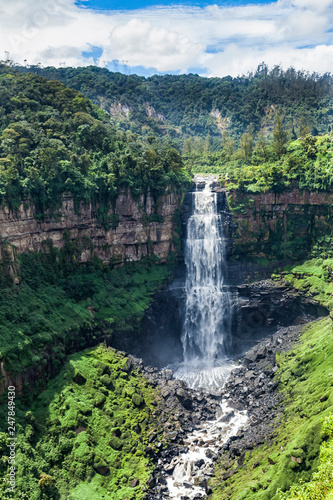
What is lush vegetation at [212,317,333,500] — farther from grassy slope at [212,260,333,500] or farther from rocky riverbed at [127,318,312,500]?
rocky riverbed at [127,318,312,500]

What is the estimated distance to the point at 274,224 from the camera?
2016 inches

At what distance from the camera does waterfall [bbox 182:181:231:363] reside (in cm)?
4822

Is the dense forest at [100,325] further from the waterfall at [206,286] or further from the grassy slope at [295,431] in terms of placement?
the waterfall at [206,286]

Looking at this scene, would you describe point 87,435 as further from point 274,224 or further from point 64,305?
point 274,224

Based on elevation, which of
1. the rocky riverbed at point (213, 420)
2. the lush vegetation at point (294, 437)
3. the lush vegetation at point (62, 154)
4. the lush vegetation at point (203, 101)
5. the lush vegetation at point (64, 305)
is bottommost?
the rocky riverbed at point (213, 420)

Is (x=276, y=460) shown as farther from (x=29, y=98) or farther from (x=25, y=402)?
(x=29, y=98)

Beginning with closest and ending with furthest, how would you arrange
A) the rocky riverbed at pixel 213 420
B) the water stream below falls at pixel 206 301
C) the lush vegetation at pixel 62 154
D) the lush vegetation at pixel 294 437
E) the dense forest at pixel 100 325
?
the lush vegetation at pixel 294 437 → the dense forest at pixel 100 325 → the rocky riverbed at pixel 213 420 → the lush vegetation at pixel 62 154 → the water stream below falls at pixel 206 301

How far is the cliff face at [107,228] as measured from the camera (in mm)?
37656

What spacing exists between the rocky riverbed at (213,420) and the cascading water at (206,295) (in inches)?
179

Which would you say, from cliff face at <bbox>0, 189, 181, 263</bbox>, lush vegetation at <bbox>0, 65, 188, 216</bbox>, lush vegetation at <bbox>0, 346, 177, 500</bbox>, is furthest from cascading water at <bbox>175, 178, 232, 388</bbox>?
lush vegetation at <bbox>0, 346, 177, 500</bbox>

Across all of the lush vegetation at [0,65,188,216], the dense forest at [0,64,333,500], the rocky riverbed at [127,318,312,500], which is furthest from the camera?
the lush vegetation at [0,65,188,216]

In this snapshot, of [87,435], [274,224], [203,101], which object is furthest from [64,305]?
[203,101]

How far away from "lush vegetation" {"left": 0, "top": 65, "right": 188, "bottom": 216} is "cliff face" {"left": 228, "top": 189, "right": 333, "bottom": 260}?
948 cm

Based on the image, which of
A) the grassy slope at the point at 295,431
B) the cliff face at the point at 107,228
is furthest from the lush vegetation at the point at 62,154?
the grassy slope at the point at 295,431
